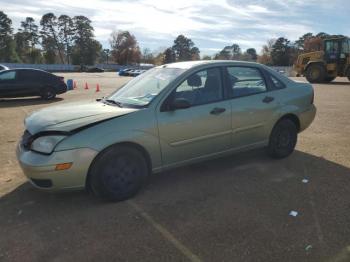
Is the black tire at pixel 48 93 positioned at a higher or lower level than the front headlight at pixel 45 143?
lower

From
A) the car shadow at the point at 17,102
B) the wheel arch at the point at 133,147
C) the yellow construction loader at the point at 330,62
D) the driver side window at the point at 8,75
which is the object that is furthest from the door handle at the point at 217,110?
the yellow construction loader at the point at 330,62

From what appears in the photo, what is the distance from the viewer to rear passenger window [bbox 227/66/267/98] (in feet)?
17.4

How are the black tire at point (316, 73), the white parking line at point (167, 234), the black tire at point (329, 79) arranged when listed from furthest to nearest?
the black tire at point (329, 79), the black tire at point (316, 73), the white parking line at point (167, 234)

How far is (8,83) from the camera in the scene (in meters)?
15.0

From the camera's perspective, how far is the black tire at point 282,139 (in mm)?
5859

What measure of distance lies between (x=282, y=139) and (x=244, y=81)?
47.2 inches

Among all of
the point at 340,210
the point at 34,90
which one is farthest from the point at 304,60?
the point at 340,210

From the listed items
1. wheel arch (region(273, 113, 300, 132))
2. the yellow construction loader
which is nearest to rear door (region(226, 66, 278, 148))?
wheel arch (region(273, 113, 300, 132))

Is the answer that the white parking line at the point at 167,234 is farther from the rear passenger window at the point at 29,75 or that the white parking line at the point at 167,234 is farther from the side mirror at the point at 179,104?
the rear passenger window at the point at 29,75

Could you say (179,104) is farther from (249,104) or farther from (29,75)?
(29,75)

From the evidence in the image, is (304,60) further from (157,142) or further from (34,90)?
(157,142)

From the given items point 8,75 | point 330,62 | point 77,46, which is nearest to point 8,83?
point 8,75

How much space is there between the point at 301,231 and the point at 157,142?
187 centimetres

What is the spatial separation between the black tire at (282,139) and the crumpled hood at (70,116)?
2475mm
